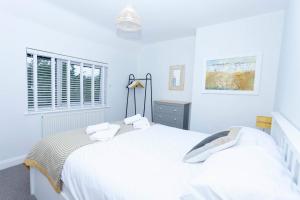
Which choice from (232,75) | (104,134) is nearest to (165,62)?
(232,75)

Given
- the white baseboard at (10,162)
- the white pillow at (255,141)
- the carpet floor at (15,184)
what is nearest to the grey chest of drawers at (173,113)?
the white pillow at (255,141)

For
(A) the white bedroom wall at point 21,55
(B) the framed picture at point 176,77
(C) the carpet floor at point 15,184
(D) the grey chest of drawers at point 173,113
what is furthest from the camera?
(B) the framed picture at point 176,77

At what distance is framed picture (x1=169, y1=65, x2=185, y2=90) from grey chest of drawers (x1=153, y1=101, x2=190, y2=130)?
0.48m

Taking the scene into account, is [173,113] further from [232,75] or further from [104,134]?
[104,134]

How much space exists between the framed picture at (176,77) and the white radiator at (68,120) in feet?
5.85

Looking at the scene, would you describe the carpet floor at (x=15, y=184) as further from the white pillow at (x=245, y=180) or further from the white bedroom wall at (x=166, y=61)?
the white bedroom wall at (x=166, y=61)

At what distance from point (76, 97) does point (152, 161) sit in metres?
2.58

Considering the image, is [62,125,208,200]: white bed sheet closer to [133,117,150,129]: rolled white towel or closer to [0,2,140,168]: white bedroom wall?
[133,117,150,129]: rolled white towel

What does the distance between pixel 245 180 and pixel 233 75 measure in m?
2.32

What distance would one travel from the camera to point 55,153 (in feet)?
4.52

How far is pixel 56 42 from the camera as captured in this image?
2.71 metres

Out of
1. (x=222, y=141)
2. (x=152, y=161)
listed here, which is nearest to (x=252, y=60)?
(x=222, y=141)

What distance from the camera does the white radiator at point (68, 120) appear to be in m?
2.72

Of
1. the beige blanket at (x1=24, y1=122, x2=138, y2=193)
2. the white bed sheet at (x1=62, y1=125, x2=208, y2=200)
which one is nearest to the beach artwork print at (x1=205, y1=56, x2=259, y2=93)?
the white bed sheet at (x1=62, y1=125, x2=208, y2=200)
